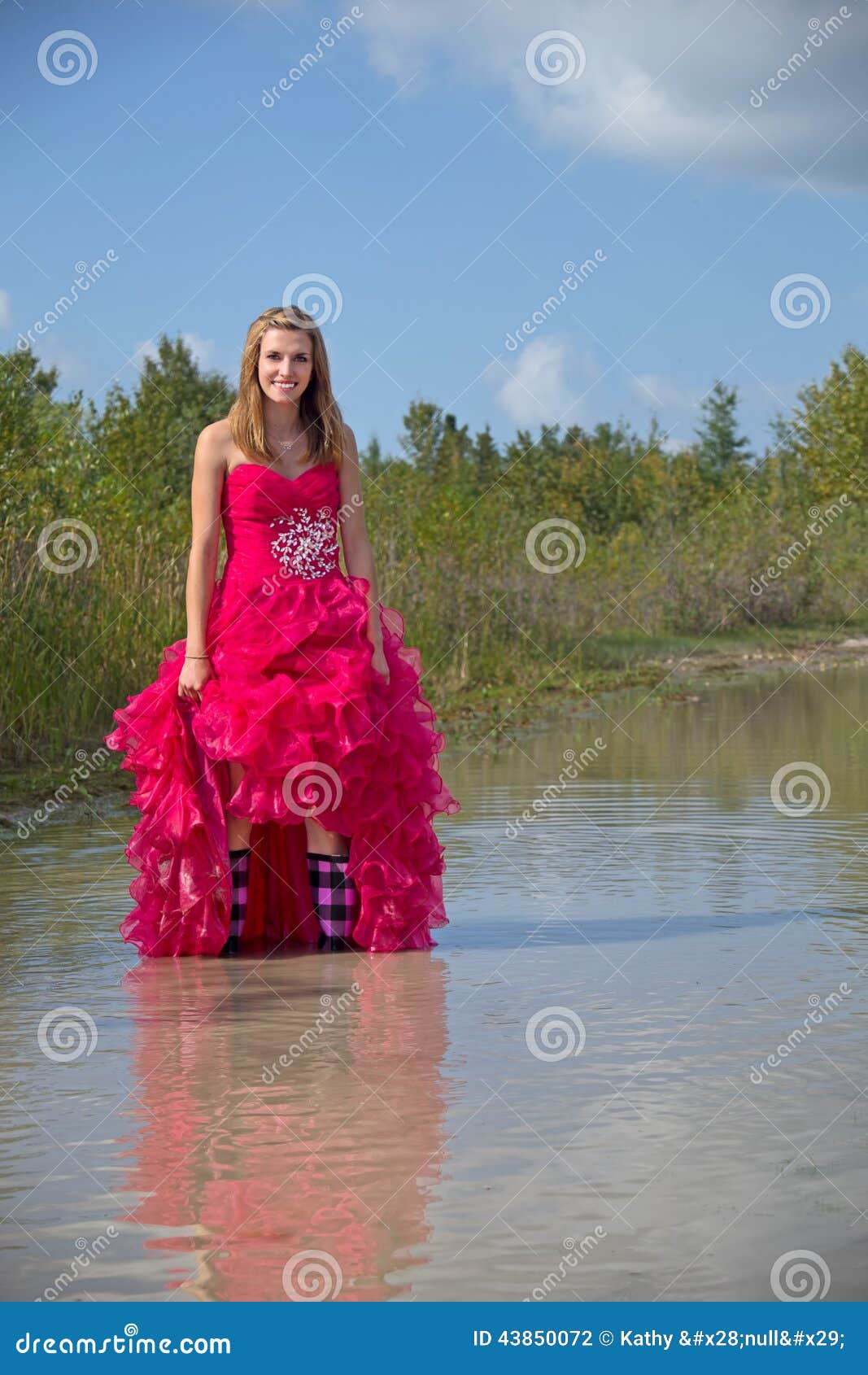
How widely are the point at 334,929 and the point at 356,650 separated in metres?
0.93

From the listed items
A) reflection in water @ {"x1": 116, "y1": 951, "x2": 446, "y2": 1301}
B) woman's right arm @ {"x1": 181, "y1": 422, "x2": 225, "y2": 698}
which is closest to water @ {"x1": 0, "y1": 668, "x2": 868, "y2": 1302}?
reflection in water @ {"x1": 116, "y1": 951, "x2": 446, "y2": 1301}

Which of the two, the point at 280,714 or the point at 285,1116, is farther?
the point at 280,714

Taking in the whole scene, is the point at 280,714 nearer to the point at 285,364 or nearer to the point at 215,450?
the point at 215,450

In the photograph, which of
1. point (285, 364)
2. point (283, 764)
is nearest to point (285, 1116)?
point (283, 764)

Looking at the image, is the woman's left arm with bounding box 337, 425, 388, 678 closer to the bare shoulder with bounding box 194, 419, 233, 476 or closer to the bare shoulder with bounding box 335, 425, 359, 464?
the bare shoulder with bounding box 335, 425, 359, 464

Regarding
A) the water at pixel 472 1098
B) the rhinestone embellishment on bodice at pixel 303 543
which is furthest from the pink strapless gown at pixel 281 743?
the water at pixel 472 1098

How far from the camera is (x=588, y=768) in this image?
11250 mm

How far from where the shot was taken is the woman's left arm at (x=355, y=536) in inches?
228

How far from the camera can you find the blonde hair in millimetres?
5734

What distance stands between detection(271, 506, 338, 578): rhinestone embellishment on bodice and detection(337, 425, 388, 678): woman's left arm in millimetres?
117

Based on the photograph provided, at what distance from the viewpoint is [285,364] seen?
5.72 metres

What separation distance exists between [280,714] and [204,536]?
2.07 feet

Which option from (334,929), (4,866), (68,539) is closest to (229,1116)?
(334,929)
